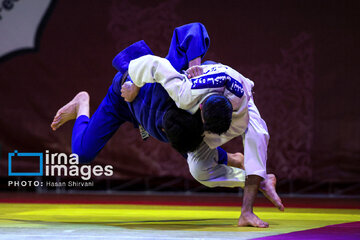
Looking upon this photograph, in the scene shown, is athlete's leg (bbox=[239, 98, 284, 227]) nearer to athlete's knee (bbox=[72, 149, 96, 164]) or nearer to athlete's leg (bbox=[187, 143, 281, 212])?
athlete's leg (bbox=[187, 143, 281, 212])

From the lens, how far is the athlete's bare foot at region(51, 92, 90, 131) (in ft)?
10.9

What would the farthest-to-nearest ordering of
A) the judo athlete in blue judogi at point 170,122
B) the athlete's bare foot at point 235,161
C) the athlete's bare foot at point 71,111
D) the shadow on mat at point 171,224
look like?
the athlete's bare foot at point 71,111 < the athlete's bare foot at point 235,161 < the shadow on mat at point 171,224 < the judo athlete in blue judogi at point 170,122

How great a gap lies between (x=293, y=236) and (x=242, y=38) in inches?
126

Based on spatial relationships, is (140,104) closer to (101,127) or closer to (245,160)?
(101,127)

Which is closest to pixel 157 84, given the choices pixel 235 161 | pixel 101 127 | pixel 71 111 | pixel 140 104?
pixel 140 104

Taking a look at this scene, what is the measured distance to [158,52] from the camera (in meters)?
5.12

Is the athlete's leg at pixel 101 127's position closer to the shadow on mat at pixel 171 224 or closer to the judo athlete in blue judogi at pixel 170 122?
the judo athlete in blue judogi at pixel 170 122

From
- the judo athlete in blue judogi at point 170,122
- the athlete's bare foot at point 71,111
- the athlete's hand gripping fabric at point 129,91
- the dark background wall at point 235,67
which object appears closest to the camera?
the judo athlete in blue judogi at point 170,122

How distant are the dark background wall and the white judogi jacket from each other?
2478 mm

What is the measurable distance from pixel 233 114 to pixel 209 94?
183mm

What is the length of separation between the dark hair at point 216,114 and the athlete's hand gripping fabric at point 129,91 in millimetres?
473

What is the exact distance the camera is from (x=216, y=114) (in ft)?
7.45

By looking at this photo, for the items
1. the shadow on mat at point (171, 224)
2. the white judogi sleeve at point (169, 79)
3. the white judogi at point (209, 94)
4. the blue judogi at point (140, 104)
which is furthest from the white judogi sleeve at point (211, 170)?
the white judogi sleeve at point (169, 79)

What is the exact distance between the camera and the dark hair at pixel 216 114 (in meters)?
2.27
